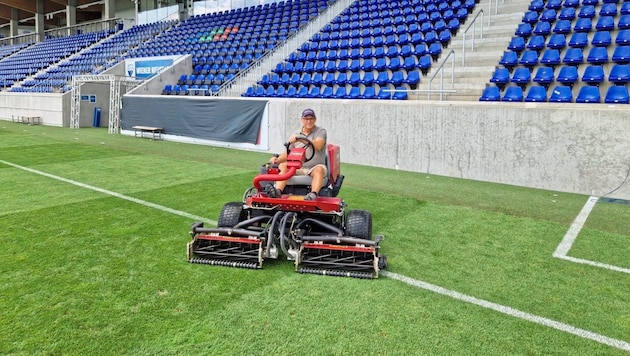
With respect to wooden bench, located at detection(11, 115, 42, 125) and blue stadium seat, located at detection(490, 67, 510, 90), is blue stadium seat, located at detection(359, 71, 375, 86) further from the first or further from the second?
wooden bench, located at detection(11, 115, 42, 125)

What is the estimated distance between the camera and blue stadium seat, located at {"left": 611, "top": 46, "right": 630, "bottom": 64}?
10156 millimetres

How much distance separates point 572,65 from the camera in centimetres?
1084

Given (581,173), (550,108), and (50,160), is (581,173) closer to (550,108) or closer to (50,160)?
(550,108)

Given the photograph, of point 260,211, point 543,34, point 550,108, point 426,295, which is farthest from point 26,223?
point 543,34

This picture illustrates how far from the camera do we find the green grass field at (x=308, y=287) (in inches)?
116

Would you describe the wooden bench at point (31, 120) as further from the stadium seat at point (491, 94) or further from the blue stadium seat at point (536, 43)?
the blue stadium seat at point (536, 43)

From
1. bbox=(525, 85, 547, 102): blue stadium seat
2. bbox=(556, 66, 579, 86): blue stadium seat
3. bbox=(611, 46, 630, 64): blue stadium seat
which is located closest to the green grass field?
bbox=(525, 85, 547, 102): blue stadium seat

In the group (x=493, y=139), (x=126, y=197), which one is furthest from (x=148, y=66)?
(x=493, y=139)

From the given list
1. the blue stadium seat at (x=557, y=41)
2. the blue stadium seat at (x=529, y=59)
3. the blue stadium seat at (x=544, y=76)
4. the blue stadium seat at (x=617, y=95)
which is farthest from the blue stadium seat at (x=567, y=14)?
the blue stadium seat at (x=617, y=95)

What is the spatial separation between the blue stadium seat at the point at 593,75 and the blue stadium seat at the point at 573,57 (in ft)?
1.73

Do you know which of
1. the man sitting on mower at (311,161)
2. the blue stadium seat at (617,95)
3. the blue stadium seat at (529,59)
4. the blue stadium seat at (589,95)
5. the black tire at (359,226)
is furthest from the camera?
the blue stadium seat at (529,59)

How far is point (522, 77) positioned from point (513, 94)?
791 millimetres

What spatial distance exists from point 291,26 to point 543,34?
36.5ft

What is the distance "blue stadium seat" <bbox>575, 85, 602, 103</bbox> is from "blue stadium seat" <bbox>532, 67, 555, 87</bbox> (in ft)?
2.69
